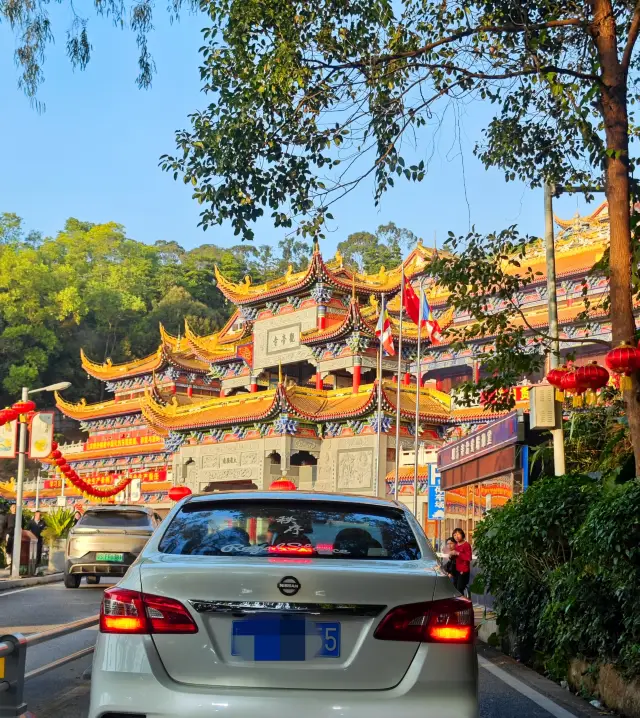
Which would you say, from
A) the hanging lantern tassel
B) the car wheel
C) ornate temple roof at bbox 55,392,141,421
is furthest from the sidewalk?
ornate temple roof at bbox 55,392,141,421

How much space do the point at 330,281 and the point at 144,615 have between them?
44.3 m

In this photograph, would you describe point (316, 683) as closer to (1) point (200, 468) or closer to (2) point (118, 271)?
(1) point (200, 468)

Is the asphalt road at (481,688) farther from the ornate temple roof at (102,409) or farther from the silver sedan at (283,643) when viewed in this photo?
the ornate temple roof at (102,409)

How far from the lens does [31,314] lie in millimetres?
83125

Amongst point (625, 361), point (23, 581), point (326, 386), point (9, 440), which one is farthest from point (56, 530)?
point (625, 361)

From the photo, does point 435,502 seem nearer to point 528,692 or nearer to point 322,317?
point 322,317

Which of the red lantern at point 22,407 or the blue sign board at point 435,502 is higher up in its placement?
the red lantern at point 22,407

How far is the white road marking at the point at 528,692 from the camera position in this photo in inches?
275

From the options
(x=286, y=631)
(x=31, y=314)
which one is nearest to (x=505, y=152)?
(x=286, y=631)

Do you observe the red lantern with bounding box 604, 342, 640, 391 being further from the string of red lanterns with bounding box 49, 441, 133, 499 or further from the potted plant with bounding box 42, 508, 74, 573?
the potted plant with bounding box 42, 508, 74, 573

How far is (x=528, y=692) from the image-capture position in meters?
7.95

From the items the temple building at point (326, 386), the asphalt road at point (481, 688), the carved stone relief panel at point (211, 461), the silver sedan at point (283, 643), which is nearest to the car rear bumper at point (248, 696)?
the silver sedan at point (283, 643)

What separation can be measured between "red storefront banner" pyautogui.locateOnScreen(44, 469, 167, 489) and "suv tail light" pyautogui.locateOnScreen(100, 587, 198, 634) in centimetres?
5286

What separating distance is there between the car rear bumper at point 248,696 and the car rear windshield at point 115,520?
15258mm
